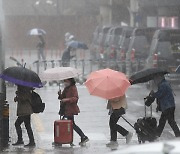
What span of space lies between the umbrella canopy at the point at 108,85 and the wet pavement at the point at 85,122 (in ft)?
3.38

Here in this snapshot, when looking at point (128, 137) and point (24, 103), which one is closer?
point (24, 103)

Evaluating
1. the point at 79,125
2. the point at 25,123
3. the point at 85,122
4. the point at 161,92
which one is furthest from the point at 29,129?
the point at 85,122

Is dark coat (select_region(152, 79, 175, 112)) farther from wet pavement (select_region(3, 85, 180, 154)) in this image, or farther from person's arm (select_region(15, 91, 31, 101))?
person's arm (select_region(15, 91, 31, 101))

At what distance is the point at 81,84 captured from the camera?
2928 centimetres

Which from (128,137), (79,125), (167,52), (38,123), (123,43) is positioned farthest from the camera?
(123,43)

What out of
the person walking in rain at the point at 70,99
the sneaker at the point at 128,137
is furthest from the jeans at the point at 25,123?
the sneaker at the point at 128,137

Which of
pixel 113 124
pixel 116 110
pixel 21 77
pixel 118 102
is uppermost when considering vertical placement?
pixel 21 77

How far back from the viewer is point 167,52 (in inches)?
1067

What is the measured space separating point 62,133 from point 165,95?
6.92 ft

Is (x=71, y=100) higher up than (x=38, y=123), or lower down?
higher up

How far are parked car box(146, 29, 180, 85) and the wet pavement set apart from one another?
1.13 meters

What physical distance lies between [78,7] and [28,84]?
6721cm

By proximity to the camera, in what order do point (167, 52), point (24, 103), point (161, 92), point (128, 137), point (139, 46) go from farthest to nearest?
point (139, 46) → point (167, 52) → point (128, 137) → point (161, 92) → point (24, 103)

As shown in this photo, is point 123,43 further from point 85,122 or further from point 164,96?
point 164,96
